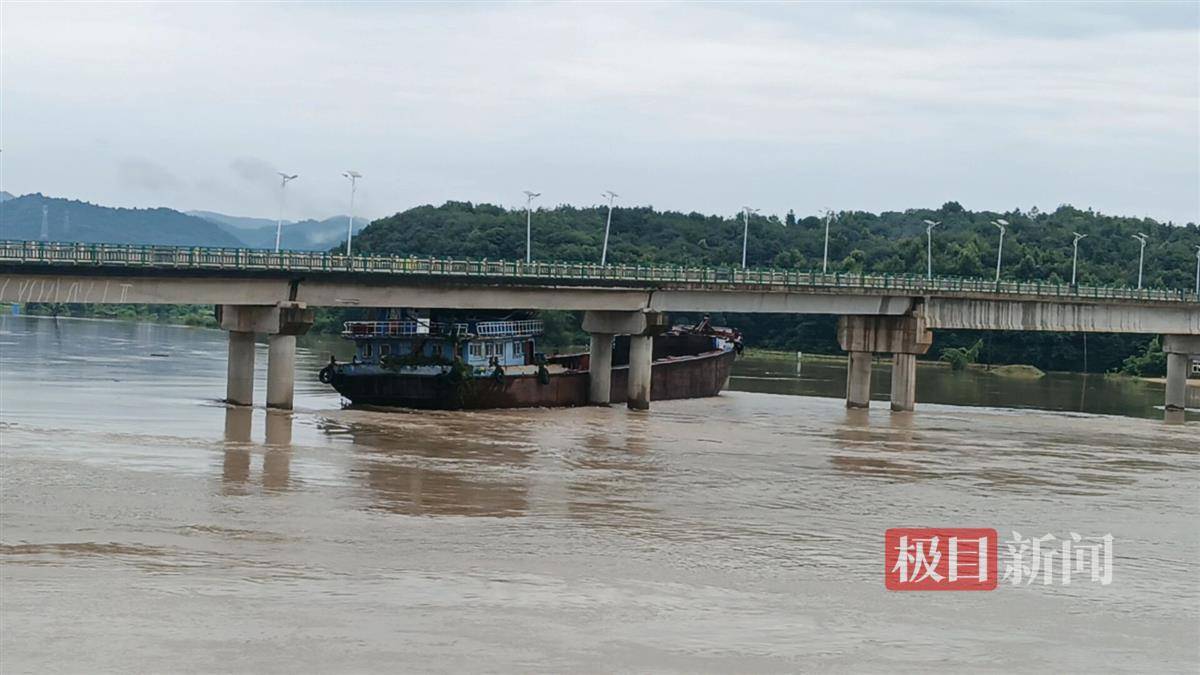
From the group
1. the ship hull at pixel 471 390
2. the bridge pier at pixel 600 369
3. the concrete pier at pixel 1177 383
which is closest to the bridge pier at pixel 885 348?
the ship hull at pixel 471 390

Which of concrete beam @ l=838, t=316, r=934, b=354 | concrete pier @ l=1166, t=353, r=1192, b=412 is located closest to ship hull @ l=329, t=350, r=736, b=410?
concrete beam @ l=838, t=316, r=934, b=354

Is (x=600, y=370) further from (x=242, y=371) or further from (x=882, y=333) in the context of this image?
(x=242, y=371)

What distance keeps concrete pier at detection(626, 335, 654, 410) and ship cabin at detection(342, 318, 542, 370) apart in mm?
7543

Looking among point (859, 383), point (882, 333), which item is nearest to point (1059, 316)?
point (882, 333)

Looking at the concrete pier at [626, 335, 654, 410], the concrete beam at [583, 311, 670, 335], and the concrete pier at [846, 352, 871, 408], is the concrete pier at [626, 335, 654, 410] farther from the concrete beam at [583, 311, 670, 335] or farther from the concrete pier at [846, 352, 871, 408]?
the concrete pier at [846, 352, 871, 408]

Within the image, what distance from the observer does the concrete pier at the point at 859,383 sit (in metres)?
93.3

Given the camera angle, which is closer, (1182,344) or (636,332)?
(636,332)

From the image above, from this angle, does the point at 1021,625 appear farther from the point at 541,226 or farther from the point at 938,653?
the point at 541,226

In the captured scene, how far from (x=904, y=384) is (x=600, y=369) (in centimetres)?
1869

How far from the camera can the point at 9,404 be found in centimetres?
6794

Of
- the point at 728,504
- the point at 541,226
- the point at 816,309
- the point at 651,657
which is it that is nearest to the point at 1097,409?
the point at 816,309

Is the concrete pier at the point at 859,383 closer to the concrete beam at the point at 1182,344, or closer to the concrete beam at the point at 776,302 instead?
the concrete beam at the point at 776,302

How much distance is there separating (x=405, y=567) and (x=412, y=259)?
43.4 metres

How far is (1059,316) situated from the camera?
4018 inches
